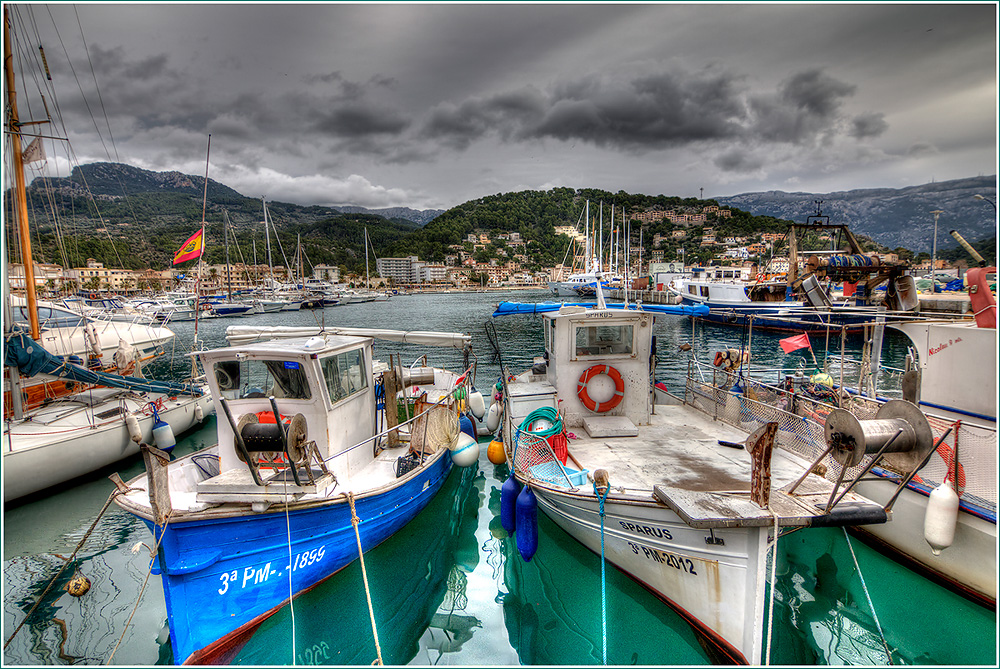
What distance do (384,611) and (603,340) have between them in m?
5.73

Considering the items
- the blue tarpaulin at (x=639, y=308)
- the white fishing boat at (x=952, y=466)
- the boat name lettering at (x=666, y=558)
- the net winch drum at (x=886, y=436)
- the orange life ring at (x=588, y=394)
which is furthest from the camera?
the blue tarpaulin at (x=639, y=308)

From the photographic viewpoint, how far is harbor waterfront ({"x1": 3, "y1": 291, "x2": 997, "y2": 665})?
541 centimetres

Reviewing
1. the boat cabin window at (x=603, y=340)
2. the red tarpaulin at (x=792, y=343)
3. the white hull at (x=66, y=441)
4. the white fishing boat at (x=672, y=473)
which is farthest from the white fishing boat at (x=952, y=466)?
the white hull at (x=66, y=441)

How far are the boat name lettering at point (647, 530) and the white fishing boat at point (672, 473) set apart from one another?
0.02 metres

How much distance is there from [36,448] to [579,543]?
11.3 meters

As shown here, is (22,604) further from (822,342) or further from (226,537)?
(822,342)

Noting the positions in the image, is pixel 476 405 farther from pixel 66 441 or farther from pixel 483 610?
pixel 66 441

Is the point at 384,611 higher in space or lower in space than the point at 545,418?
lower

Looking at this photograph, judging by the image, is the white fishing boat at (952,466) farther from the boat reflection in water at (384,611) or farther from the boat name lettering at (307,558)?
the boat name lettering at (307,558)

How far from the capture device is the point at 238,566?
17.2 ft

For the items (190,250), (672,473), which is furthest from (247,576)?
(190,250)

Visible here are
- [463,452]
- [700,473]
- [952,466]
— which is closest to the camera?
[952,466]

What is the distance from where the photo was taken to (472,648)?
5570mm

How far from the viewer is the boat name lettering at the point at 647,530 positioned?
5211mm
